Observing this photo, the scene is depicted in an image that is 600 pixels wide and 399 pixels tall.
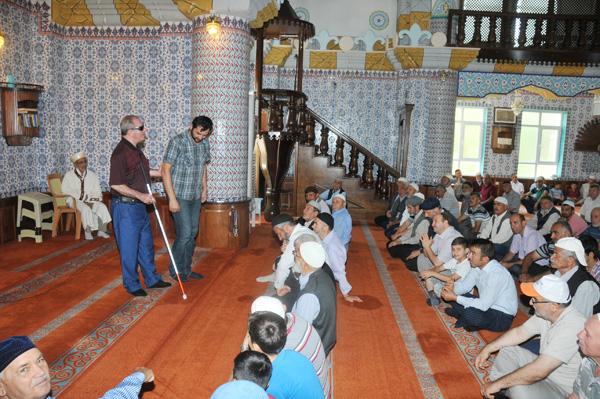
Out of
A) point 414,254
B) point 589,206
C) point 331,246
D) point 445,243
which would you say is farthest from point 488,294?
point 589,206

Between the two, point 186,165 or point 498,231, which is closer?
point 186,165

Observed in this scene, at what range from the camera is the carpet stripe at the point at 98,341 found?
118 inches

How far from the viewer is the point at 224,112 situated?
6441mm

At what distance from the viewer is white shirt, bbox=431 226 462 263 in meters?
4.68

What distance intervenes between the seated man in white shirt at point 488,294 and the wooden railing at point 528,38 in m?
7.71

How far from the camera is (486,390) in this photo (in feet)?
8.85

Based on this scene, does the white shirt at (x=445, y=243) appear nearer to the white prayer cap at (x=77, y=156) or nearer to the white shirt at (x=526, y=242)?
the white shirt at (x=526, y=242)

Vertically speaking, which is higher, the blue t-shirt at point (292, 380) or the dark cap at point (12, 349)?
the dark cap at point (12, 349)

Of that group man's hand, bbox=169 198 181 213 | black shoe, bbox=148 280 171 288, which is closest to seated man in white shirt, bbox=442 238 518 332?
man's hand, bbox=169 198 181 213

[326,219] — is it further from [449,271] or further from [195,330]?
[195,330]

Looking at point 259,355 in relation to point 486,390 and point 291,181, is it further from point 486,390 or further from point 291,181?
point 291,181

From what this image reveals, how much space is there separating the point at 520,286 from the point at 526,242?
1968 mm

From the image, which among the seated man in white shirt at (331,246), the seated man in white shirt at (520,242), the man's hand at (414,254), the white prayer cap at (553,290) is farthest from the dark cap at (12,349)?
the seated man in white shirt at (520,242)

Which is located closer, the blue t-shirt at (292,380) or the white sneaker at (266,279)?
the blue t-shirt at (292,380)
